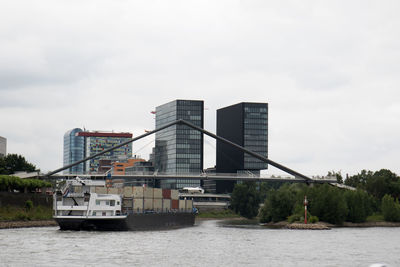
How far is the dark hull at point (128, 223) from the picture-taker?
78312mm

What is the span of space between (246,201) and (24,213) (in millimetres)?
100215

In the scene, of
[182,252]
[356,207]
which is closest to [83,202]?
[182,252]

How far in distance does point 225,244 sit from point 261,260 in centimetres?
1593

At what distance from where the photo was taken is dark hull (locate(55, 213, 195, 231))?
78312 millimetres

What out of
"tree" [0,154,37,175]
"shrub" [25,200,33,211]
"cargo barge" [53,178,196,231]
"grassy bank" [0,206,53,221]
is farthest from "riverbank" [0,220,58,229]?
"tree" [0,154,37,175]

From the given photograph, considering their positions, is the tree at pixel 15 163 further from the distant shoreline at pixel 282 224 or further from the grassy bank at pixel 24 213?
the distant shoreline at pixel 282 224

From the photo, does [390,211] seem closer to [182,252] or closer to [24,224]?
[24,224]

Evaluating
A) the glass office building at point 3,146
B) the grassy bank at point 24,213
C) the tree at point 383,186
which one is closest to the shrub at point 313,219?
the tree at point 383,186

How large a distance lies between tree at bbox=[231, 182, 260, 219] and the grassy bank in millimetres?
88809

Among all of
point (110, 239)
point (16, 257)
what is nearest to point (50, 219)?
point (110, 239)

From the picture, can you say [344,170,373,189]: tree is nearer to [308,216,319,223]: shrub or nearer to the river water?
[308,216,319,223]: shrub

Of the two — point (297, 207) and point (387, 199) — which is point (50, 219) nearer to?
point (297, 207)

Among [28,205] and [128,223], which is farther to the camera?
[28,205]

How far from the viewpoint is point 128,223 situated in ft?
271
